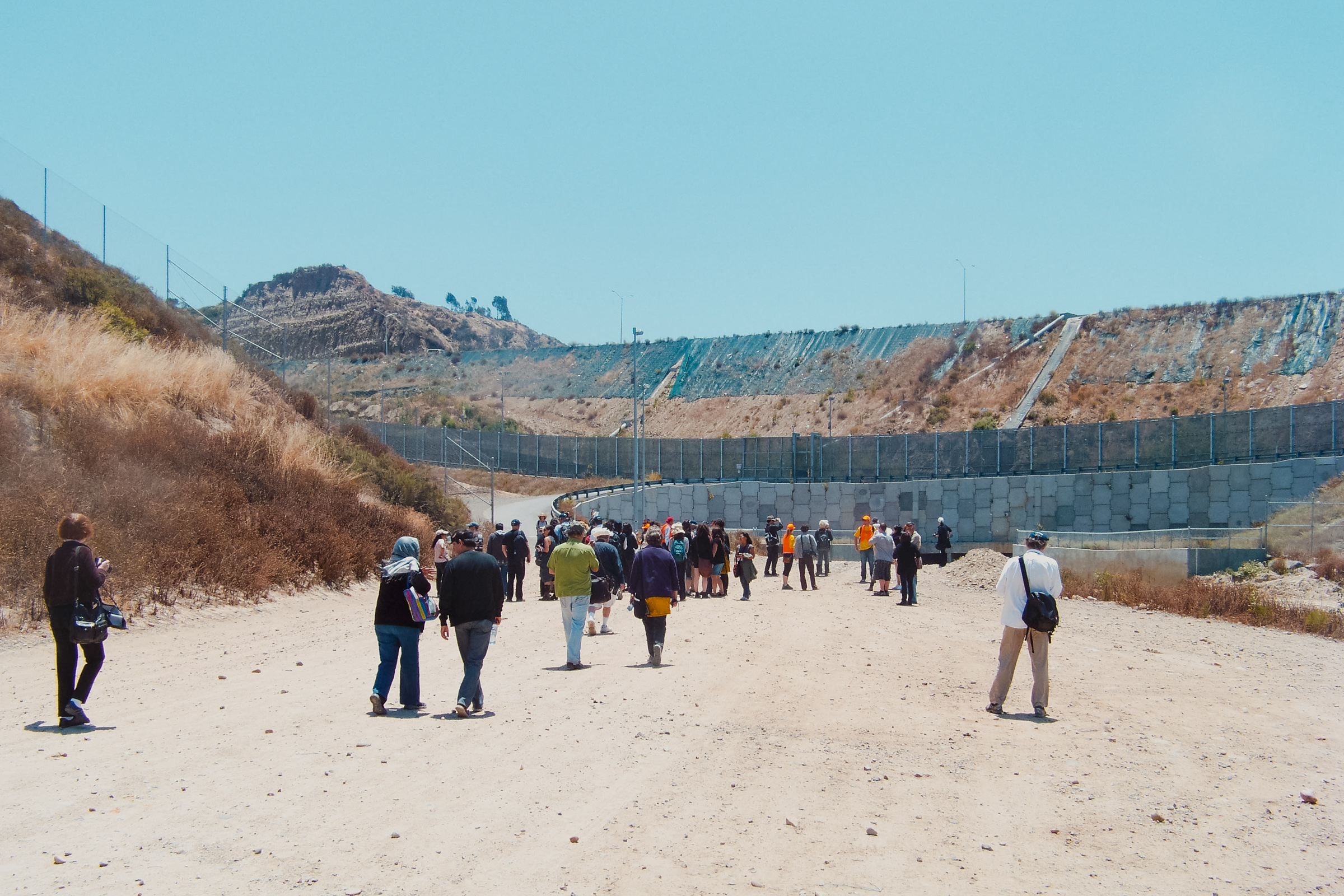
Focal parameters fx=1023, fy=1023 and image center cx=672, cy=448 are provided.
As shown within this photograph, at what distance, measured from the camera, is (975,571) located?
28.6 metres

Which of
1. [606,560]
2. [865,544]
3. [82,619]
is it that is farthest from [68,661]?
[865,544]

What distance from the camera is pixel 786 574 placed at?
25.2 metres

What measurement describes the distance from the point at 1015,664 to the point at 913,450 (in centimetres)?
4069

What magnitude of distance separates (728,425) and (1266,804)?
76.5 m

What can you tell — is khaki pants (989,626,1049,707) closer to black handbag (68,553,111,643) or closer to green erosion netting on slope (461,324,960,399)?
black handbag (68,553,111,643)

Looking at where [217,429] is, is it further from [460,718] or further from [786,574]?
[460,718]

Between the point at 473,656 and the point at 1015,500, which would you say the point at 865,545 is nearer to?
the point at 473,656

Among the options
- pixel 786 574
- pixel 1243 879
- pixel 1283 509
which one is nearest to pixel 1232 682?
pixel 1243 879

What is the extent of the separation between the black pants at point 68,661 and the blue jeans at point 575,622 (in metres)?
4.78

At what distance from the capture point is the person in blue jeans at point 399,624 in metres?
8.75

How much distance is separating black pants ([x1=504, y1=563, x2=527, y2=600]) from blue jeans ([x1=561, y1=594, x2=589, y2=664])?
7.62 m

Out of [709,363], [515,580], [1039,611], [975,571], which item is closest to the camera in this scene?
[1039,611]

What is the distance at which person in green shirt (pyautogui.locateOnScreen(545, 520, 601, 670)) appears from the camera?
1148cm

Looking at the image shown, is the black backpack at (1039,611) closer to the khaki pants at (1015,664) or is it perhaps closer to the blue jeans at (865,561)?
the khaki pants at (1015,664)
